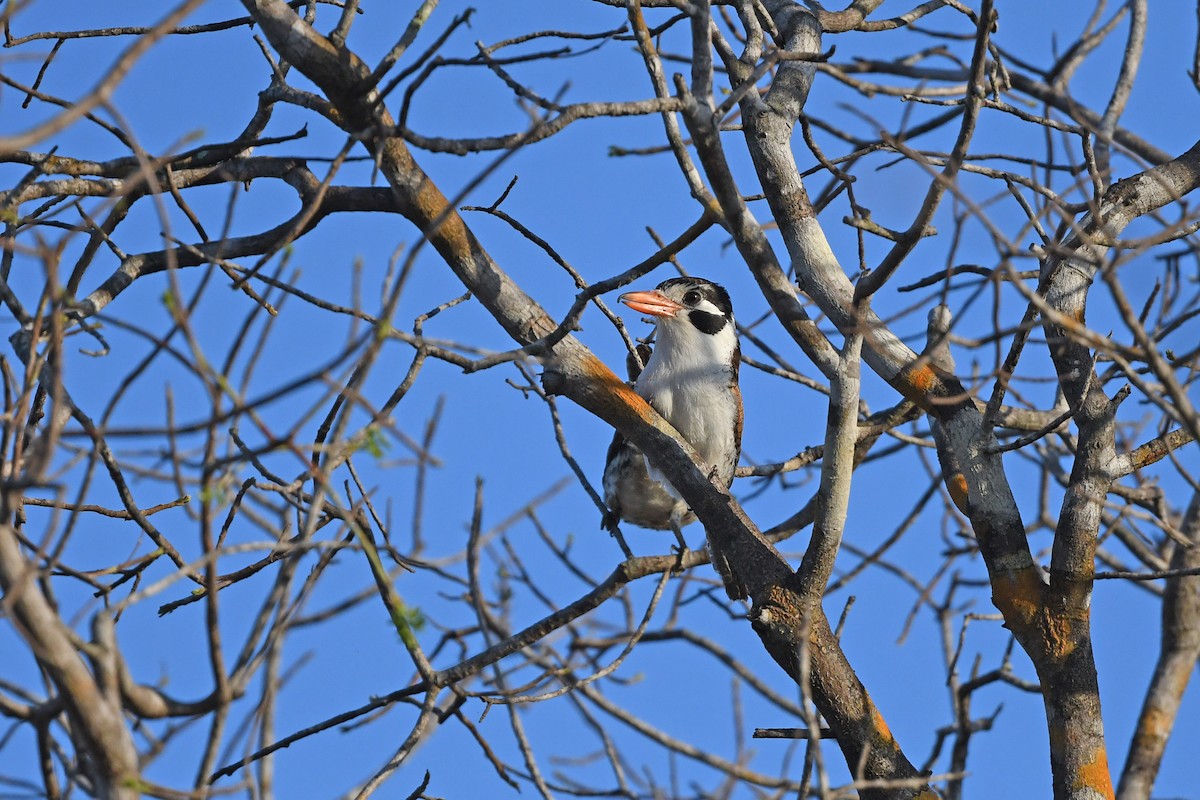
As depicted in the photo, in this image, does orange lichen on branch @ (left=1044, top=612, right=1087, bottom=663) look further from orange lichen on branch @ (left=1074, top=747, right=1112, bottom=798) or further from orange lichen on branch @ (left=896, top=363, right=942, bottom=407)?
orange lichen on branch @ (left=896, top=363, right=942, bottom=407)

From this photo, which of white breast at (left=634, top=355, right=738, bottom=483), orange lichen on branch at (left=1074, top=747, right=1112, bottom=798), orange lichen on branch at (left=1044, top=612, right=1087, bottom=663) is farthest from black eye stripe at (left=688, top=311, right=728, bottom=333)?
orange lichen on branch at (left=1074, top=747, right=1112, bottom=798)

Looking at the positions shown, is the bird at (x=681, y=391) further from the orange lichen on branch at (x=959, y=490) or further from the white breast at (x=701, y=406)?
the orange lichen on branch at (x=959, y=490)

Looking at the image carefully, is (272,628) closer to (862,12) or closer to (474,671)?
(474,671)

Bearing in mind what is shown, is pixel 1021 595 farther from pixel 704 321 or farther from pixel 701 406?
pixel 704 321

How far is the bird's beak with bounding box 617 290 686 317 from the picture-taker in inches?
263

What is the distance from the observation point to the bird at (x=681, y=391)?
6.29m

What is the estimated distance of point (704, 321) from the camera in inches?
268

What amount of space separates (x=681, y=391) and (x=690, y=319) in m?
0.53

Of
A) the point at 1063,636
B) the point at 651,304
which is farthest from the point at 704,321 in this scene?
the point at 1063,636

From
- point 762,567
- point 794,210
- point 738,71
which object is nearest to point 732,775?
point 762,567

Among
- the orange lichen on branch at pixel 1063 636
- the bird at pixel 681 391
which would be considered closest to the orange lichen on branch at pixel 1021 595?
the orange lichen on branch at pixel 1063 636

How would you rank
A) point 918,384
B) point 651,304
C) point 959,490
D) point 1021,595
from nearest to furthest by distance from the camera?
1. point 1021,595
2. point 918,384
3. point 959,490
4. point 651,304

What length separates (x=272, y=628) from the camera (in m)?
2.77

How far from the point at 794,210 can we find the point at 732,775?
82.0 inches
